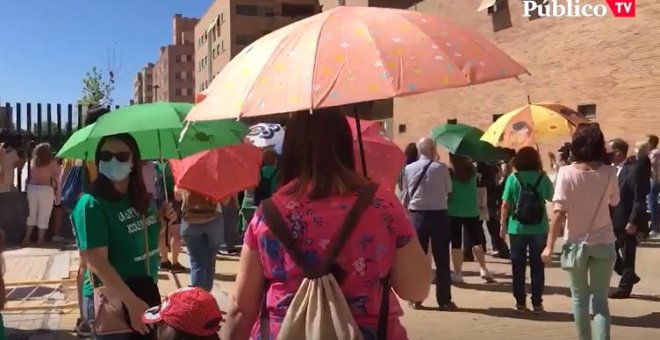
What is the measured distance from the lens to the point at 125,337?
3.52 m

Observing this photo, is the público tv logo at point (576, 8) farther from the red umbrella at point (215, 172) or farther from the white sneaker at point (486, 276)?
the red umbrella at point (215, 172)

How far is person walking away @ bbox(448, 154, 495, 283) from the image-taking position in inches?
373

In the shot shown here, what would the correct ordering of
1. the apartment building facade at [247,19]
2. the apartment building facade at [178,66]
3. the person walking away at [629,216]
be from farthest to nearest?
the apartment building facade at [178,66], the apartment building facade at [247,19], the person walking away at [629,216]

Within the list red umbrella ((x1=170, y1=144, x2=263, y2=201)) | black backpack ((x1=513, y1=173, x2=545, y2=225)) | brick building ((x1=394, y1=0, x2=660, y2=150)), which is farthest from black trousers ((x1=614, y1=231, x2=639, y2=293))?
brick building ((x1=394, y1=0, x2=660, y2=150))

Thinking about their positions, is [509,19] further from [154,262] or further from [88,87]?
[154,262]

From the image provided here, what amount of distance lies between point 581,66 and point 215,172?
22.3 metres

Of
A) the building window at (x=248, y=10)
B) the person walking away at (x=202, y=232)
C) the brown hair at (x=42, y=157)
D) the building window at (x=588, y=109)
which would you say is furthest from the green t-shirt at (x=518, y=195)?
the building window at (x=248, y=10)

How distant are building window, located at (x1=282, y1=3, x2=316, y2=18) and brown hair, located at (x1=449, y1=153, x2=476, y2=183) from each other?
69.7 meters

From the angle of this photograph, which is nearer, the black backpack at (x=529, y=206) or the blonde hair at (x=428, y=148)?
the black backpack at (x=529, y=206)

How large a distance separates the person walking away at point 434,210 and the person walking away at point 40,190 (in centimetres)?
853

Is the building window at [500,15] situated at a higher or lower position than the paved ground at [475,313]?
higher

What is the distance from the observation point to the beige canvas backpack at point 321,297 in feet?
7.70

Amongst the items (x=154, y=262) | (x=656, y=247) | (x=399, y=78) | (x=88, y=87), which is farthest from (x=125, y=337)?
(x=88, y=87)

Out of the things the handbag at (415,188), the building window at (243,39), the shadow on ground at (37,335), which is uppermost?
the building window at (243,39)
